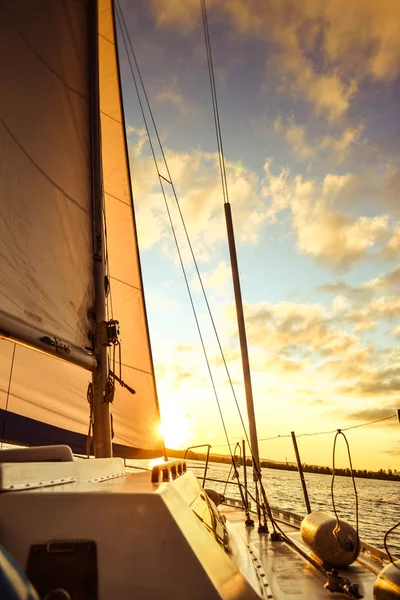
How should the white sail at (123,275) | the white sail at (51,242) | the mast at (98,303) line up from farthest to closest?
the white sail at (123,275)
the mast at (98,303)
the white sail at (51,242)

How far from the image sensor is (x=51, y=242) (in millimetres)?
4324

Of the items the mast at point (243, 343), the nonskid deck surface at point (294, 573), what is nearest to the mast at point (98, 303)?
the nonskid deck surface at point (294, 573)

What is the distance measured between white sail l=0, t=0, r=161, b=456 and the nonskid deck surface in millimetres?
2288

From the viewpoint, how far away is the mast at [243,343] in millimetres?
7652

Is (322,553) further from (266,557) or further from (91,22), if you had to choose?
(91,22)

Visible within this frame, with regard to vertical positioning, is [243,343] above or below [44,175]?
below

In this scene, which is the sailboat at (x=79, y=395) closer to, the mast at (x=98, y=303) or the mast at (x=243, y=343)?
the mast at (x=98, y=303)

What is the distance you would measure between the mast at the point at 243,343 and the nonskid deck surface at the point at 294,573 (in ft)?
3.44

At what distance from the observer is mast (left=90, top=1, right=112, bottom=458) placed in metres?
4.51

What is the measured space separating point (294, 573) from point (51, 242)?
4989 millimetres

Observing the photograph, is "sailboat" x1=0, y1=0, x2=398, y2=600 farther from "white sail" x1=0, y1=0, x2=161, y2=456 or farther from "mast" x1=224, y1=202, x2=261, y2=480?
"mast" x1=224, y1=202, x2=261, y2=480

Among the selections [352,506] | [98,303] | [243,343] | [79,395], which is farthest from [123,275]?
[352,506]

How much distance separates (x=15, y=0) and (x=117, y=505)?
552cm

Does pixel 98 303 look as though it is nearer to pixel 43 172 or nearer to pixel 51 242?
pixel 51 242
